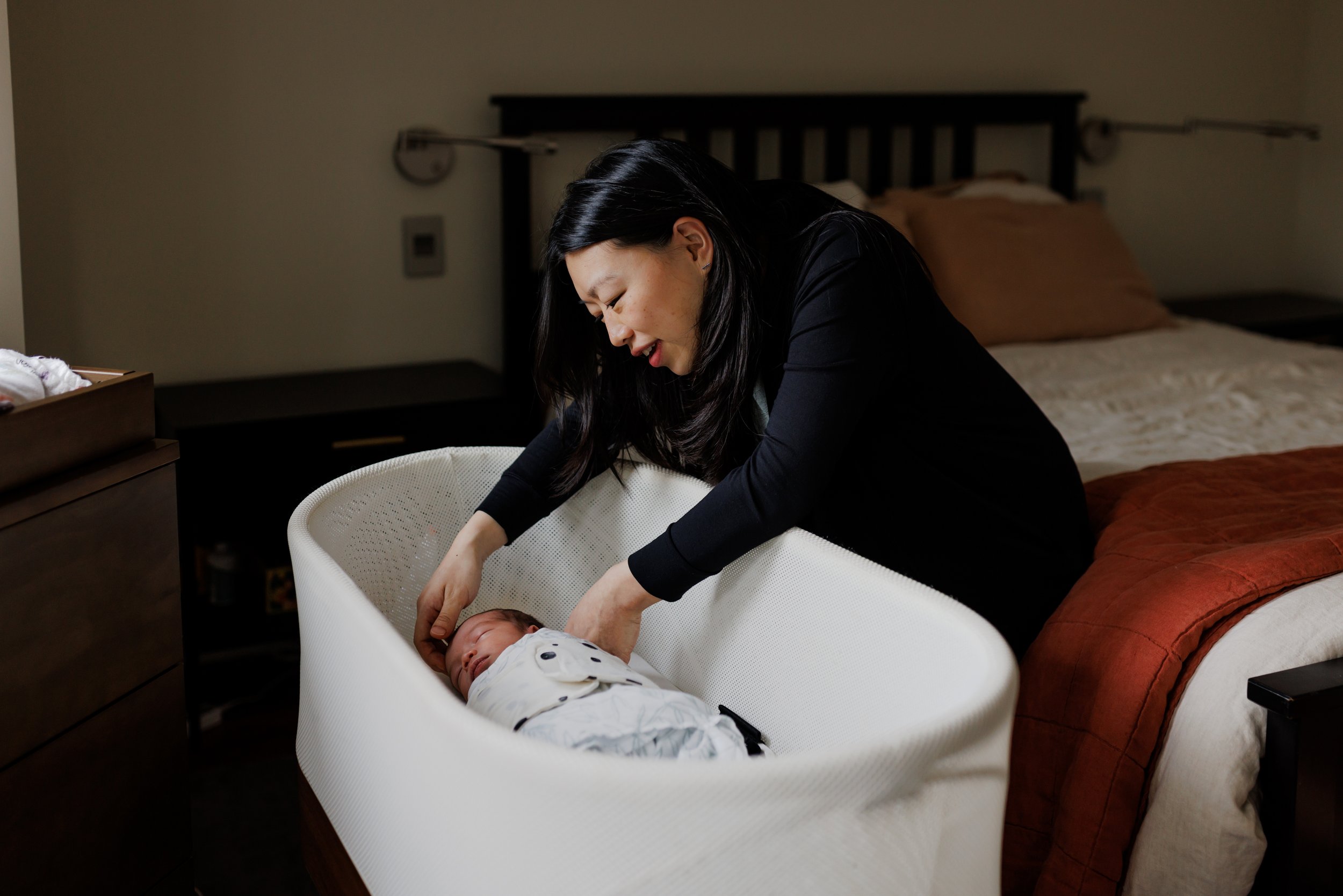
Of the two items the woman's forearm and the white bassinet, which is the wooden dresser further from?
the woman's forearm

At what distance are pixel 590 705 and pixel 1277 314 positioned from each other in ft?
8.87

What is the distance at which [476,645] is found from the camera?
4.17 ft

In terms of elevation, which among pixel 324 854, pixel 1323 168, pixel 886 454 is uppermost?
pixel 1323 168

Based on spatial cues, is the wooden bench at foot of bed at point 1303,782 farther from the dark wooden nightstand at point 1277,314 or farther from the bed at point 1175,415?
the dark wooden nightstand at point 1277,314

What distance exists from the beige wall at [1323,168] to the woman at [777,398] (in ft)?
8.92

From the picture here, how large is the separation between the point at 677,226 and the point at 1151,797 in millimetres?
708

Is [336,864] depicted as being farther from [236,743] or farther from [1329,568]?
[1329,568]

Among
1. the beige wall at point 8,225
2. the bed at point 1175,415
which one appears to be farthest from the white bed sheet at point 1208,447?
the beige wall at point 8,225

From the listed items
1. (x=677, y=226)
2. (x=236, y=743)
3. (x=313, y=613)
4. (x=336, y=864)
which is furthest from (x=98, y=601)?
(x=236, y=743)

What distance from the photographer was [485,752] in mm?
735

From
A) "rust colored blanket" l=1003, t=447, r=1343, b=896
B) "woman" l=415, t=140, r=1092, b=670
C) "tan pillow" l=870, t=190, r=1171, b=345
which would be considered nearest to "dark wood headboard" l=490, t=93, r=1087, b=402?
"tan pillow" l=870, t=190, r=1171, b=345

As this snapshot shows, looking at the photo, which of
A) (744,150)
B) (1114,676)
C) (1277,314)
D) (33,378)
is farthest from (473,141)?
(1277,314)

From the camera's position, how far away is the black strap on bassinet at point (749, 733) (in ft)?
3.39

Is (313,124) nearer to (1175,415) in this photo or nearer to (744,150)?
(744,150)
